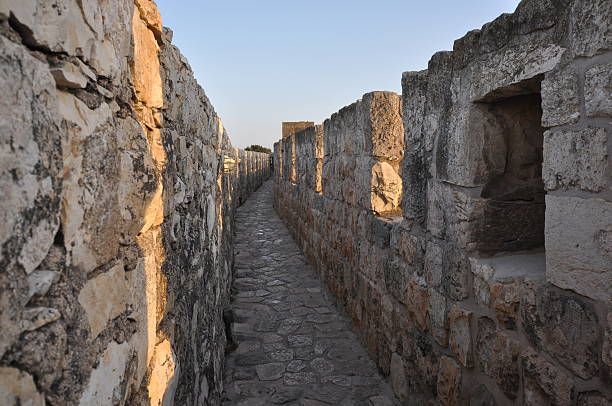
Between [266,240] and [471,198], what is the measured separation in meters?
6.12

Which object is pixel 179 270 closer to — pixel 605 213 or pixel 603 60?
pixel 605 213

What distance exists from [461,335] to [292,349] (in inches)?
72.5

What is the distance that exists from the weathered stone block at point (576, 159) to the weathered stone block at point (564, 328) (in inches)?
15.4

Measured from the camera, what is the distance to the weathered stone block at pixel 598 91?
1.26 metres

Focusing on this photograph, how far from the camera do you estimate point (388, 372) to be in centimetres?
299

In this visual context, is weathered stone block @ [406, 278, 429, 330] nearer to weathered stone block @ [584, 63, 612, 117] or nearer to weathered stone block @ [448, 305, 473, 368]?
weathered stone block @ [448, 305, 473, 368]

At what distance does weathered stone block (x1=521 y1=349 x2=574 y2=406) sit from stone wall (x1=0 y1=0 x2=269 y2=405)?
138 cm

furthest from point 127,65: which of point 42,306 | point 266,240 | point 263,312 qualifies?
point 266,240

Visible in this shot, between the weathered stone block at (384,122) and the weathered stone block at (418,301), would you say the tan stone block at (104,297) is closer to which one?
the weathered stone block at (418,301)

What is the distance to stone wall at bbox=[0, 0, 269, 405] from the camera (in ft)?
2.02

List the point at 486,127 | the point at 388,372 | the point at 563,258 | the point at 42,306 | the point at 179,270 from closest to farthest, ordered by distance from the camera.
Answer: the point at 42,306 → the point at 563,258 → the point at 179,270 → the point at 486,127 → the point at 388,372

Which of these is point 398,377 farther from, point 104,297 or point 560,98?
point 104,297

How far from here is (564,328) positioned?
1.45m

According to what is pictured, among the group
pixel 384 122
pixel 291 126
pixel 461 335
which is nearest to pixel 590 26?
pixel 461 335
